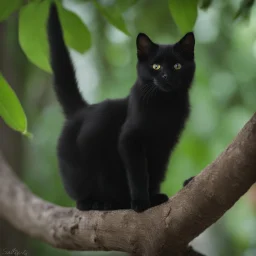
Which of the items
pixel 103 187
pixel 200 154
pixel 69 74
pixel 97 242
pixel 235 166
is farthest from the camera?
pixel 200 154

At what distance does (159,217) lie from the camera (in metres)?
1.21

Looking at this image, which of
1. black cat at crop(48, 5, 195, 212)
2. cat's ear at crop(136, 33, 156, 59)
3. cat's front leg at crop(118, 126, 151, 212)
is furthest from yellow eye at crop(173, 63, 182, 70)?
cat's front leg at crop(118, 126, 151, 212)

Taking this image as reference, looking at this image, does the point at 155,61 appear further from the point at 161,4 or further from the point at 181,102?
the point at 161,4

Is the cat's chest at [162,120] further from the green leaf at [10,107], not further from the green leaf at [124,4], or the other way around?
the green leaf at [10,107]

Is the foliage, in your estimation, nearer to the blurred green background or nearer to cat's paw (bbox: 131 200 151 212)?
cat's paw (bbox: 131 200 151 212)

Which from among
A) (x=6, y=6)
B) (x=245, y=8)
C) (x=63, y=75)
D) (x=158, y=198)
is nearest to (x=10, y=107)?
(x=6, y=6)

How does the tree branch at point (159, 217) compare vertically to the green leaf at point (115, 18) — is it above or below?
below

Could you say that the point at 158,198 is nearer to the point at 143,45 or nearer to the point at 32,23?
the point at 143,45

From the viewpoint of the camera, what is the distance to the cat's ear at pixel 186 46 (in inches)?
56.5

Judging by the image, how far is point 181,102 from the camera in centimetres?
151

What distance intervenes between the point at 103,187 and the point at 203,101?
124 cm

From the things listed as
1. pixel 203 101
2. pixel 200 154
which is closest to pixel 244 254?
pixel 200 154

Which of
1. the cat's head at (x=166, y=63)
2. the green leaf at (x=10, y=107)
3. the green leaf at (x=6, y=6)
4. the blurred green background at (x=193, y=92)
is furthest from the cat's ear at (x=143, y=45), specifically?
the blurred green background at (x=193, y=92)

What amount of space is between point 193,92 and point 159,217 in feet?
4.46
